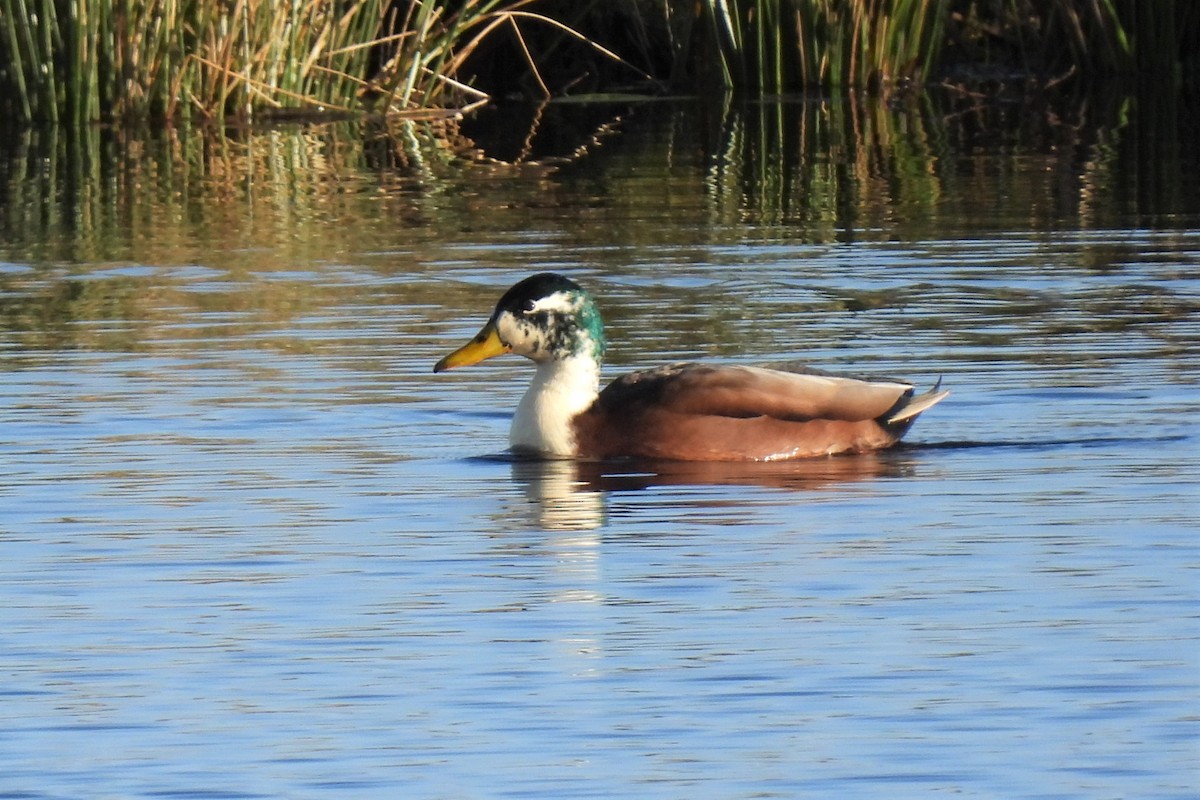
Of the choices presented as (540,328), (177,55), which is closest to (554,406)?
(540,328)

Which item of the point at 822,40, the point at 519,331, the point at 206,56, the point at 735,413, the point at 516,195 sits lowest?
the point at 735,413

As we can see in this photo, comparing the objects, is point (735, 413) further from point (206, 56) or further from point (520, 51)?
point (520, 51)

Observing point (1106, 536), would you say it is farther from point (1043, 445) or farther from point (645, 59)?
point (645, 59)

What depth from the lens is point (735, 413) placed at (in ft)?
27.3

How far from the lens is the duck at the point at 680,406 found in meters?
8.32

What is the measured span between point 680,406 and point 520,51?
53.2ft

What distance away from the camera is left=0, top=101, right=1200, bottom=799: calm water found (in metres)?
5.10

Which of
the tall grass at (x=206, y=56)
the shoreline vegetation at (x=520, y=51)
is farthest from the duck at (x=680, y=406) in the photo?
the tall grass at (x=206, y=56)

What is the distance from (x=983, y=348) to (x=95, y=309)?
406cm

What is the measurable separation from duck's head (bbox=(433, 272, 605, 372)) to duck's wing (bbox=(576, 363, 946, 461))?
0.97 feet

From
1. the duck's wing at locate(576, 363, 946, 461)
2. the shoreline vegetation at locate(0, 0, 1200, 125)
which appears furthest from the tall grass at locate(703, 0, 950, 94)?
the duck's wing at locate(576, 363, 946, 461)

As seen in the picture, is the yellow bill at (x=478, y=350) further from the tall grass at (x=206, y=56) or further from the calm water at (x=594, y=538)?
the tall grass at (x=206, y=56)

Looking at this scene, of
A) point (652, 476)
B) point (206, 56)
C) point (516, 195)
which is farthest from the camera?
point (206, 56)

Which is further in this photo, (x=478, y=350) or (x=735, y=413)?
(x=478, y=350)
